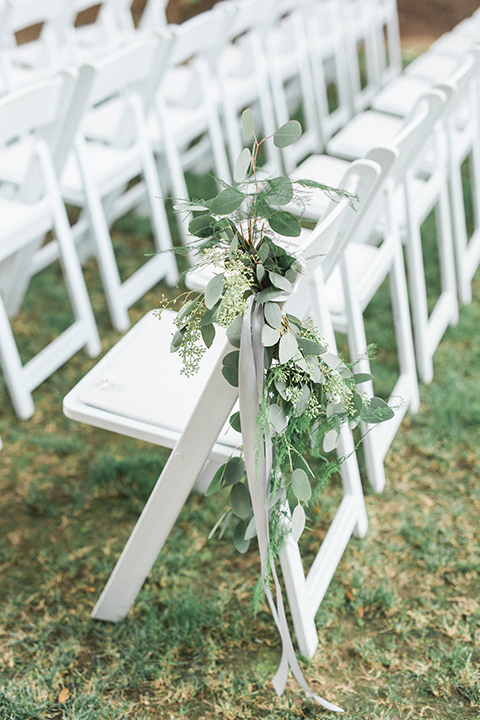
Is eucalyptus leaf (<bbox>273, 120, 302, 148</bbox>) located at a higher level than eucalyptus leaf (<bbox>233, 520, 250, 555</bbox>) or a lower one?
higher

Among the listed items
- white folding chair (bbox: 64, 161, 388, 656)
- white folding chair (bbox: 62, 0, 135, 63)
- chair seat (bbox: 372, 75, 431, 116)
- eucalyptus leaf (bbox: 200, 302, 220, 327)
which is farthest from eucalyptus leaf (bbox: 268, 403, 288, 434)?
white folding chair (bbox: 62, 0, 135, 63)

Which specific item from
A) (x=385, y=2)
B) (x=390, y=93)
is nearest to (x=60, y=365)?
(x=390, y=93)

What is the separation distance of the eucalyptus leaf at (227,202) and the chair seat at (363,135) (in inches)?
71.8

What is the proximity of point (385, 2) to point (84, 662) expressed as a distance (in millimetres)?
5491

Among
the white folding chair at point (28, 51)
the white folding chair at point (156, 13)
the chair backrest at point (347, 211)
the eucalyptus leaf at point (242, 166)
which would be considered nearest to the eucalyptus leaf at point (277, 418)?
the chair backrest at point (347, 211)

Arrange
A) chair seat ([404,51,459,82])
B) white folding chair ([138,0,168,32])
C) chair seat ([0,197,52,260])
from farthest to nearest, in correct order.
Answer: white folding chair ([138,0,168,32]), chair seat ([404,51,459,82]), chair seat ([0,197,52,260])

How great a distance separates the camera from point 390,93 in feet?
12.9

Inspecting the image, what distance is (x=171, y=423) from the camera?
5.99ft

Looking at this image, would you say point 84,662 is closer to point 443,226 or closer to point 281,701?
point 281,701

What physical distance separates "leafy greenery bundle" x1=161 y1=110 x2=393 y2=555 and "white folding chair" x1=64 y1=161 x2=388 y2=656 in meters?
0.13

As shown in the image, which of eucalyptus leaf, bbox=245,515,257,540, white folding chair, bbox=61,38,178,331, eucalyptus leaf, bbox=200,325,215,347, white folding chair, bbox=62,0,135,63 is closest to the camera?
eucalyptus leaf, bbox=200,325,215,347

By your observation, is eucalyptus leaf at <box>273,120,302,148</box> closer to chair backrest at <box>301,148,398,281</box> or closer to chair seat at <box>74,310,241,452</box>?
chair backrest at <box>301,148,398,281</box>

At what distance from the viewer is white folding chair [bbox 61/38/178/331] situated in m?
2.88

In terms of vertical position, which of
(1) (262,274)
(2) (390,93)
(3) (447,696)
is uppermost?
(1) (262,274)
